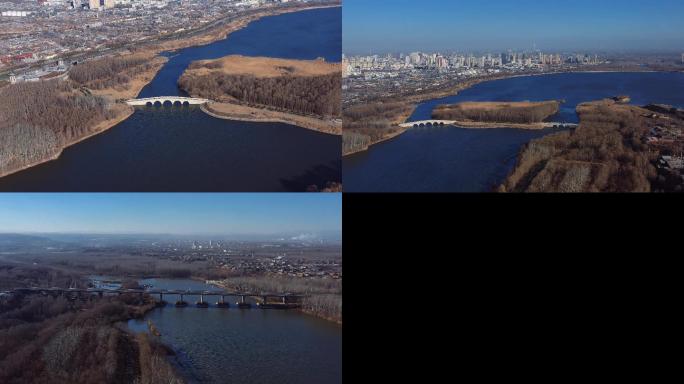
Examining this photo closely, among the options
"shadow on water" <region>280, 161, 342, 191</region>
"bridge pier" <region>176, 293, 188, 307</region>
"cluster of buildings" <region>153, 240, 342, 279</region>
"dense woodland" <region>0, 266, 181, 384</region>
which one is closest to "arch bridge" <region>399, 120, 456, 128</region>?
"shadow on water" <region>280, 161, 342, 191</region>

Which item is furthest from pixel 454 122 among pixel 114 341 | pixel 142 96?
pixel 114 341

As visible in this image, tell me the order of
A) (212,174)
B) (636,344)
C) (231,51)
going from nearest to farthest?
(636,344) < (212,174) < (231,51)

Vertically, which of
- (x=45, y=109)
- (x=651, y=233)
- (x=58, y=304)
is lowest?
(x=58, y=304)

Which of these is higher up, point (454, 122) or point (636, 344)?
point (454, 122)

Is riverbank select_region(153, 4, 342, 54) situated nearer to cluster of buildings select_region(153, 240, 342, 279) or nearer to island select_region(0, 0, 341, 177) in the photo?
island select_region(0, 0, 341, 177)

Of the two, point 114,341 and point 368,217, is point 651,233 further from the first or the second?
point 114,341

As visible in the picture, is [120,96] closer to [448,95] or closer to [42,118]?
[42,118]
